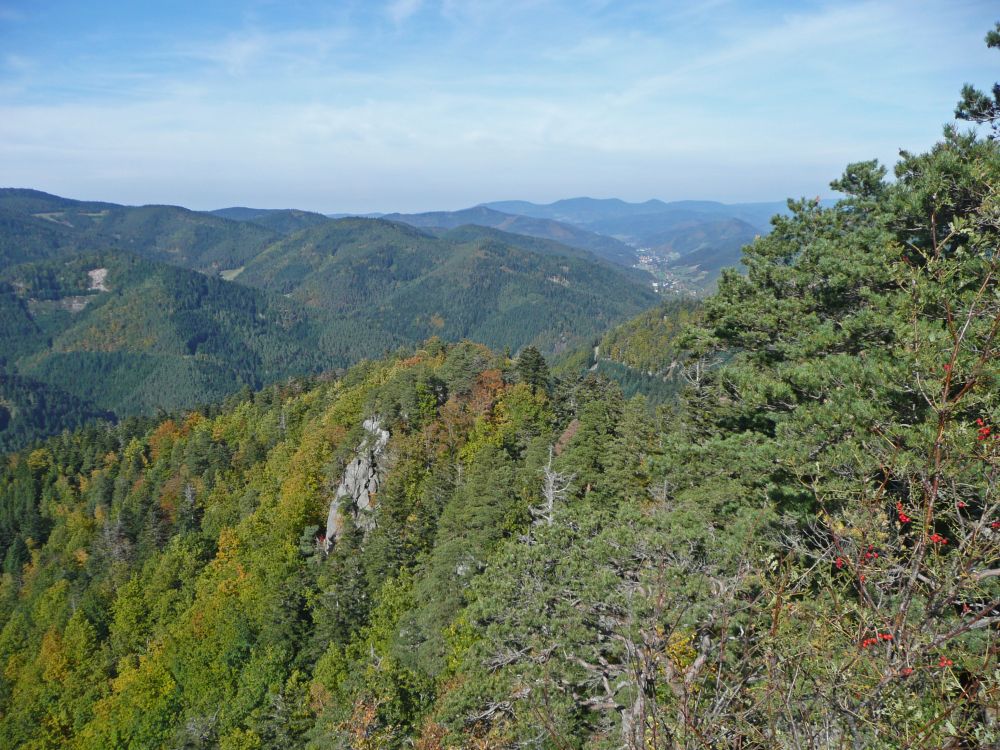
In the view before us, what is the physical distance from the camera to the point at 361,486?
4684 centimetres

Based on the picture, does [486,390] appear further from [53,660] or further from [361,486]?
[53,660]

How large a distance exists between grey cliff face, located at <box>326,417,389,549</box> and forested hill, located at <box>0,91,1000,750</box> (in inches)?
9.9

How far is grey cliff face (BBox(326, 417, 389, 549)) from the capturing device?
149 ft

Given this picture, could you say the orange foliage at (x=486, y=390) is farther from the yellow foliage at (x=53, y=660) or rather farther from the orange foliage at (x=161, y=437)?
the orange foliage at (x=161, y=437)

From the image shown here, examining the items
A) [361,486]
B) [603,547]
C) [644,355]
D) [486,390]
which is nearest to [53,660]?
[361,486]

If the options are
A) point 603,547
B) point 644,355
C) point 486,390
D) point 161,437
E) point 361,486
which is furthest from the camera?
point 644,355

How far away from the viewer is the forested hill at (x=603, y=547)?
15.9ft

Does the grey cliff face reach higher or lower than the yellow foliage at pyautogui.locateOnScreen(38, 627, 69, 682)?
higher

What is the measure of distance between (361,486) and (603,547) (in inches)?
1455

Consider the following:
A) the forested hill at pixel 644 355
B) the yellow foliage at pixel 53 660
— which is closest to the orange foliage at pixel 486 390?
the yellow foliage at pixel 53 660

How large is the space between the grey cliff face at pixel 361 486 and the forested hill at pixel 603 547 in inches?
9.9

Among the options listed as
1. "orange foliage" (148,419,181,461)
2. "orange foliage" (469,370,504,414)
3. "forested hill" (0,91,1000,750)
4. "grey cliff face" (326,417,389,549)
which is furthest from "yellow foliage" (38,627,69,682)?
"orange foliage" (469,370,504,414)

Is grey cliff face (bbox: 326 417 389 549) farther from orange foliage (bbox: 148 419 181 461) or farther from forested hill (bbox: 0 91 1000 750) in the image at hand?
orange foliage (bbox: 148 419 181 461)

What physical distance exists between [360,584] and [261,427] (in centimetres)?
4673
